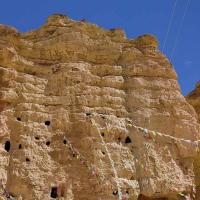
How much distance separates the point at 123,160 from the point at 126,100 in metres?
2.88

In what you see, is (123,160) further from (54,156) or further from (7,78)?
(7,78)

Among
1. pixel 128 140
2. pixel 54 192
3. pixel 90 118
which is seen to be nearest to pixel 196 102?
pixel 128 140

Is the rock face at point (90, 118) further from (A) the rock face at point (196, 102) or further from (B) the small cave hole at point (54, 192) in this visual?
(A) the rock face at point (196, 102)

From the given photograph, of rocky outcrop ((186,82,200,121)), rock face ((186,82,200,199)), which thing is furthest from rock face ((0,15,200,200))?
rocky outcrop ((186,82,200,121))

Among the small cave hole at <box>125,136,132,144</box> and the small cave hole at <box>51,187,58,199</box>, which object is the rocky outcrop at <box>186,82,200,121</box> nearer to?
the small cave hole at <box>125,136,132,144</box>

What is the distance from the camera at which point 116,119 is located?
18.0 metres

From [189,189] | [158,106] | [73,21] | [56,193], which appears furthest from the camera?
[73,21]

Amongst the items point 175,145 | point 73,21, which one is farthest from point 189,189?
point 73,21

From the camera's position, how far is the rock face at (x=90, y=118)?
1628 centimetres

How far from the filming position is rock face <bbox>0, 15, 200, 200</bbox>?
1628cm

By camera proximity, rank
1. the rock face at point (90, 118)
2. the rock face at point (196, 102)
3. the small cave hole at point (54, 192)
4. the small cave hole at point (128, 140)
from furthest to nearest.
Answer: the rock face at point (196, 102), the small cave hole at point (128, 140), the rock face at point (90, 118), the small cave hole at point (54, 192)

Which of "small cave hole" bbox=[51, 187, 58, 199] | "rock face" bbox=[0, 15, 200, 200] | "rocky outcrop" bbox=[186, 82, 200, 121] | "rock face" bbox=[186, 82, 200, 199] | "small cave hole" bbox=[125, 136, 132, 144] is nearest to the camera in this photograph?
"small cave hole" bbox=[51, 187, 58, 199]

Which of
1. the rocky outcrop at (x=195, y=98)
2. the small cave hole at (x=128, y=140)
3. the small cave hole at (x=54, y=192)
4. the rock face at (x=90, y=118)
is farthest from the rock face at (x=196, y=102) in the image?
the small cave hole at (x=54, y=192)

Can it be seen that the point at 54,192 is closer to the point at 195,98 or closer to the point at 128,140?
the point at 128,140
